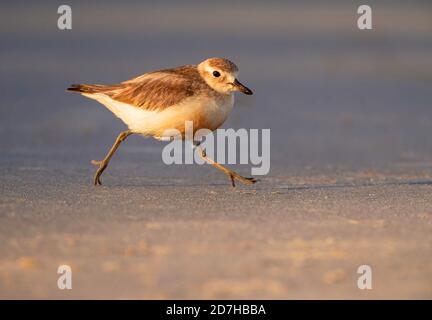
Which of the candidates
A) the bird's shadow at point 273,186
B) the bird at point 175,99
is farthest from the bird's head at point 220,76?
the bird's shadow at point 273,186

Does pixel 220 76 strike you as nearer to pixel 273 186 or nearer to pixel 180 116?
pixel 180 116

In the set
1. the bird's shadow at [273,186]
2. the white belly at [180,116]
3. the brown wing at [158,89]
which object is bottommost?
the bird's shadow at [273,186]

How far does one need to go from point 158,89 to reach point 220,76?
504mm

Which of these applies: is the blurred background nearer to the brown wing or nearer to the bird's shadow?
the bird's shadow

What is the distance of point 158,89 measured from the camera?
318 inches

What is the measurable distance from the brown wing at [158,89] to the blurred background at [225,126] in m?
0.66

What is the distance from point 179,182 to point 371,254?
279 cm

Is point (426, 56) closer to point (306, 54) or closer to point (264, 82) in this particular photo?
point (306, 54)

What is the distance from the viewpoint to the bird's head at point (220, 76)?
818cm

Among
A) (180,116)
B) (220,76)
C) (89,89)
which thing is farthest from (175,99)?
(89,89)

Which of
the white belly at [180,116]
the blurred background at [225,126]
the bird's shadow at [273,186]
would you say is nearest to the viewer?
the blurred background at [225,126]

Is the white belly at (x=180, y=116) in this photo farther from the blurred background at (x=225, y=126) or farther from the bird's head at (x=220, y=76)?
the blurred background at (x=225, y=126)

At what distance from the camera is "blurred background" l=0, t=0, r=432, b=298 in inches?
225

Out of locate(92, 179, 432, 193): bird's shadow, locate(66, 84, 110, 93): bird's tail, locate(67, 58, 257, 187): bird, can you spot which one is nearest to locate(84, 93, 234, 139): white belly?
locate(67, 58, 257, 187): bird
